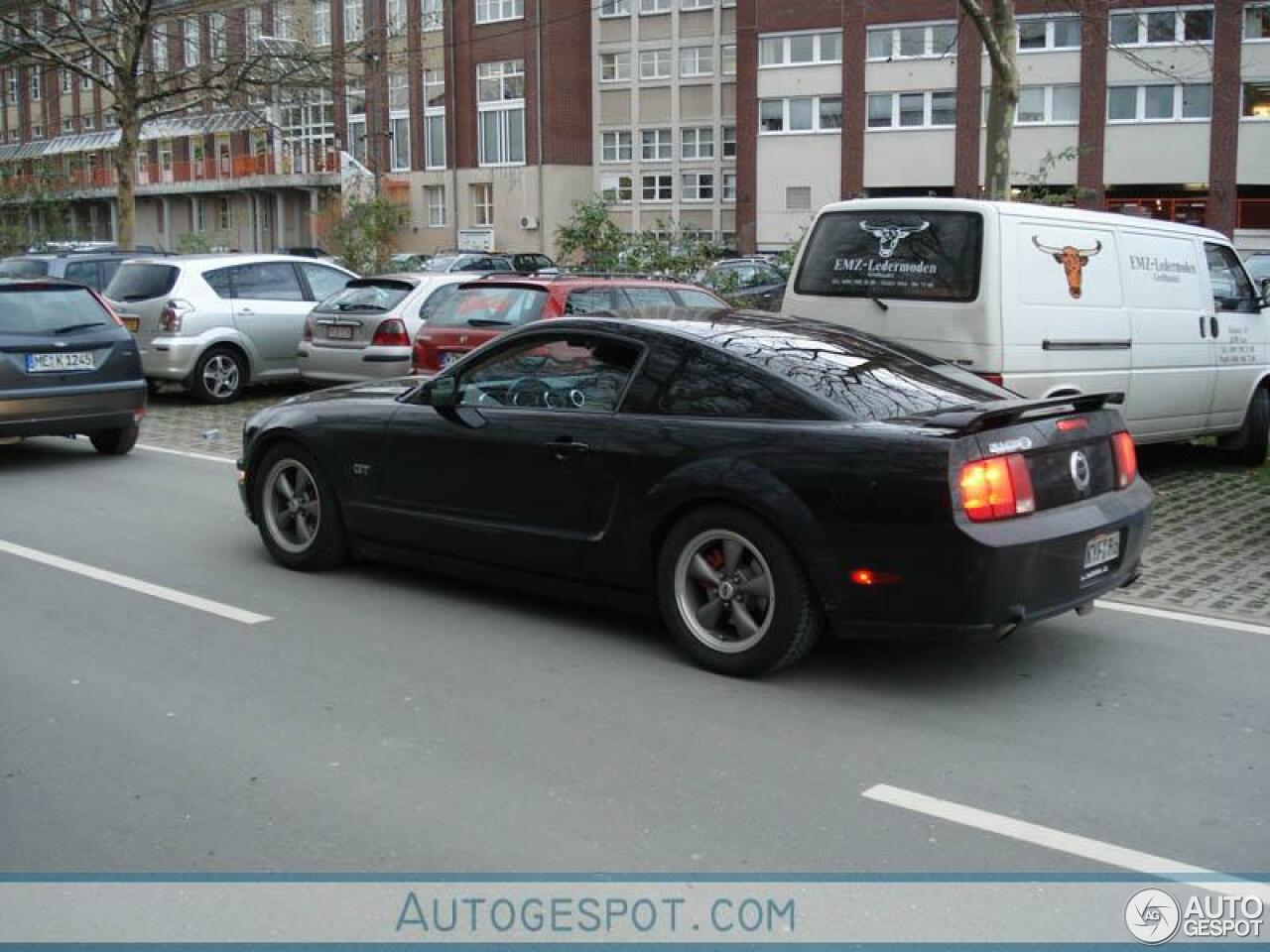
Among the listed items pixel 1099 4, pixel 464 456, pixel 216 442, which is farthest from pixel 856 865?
pixel 1099 4

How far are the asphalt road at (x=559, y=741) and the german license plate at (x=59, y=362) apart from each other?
4623 mm

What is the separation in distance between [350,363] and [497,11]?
51597mm

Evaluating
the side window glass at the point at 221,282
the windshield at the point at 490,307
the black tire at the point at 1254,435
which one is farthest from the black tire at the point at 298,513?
the side window glass at the point at 221,282

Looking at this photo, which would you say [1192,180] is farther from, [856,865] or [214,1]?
[856,865]

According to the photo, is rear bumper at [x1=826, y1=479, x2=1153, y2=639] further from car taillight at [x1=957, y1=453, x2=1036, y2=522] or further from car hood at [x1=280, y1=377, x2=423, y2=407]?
car hood at [x1=280, y1=377, x2=423, y2=407]

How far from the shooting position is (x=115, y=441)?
42.7 feet

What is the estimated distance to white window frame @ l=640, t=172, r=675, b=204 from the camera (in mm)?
63281

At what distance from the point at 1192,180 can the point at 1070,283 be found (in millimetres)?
Result: 45286

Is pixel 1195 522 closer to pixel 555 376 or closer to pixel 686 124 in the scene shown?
pixel 555 376

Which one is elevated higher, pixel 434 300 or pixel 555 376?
pixel 434 300

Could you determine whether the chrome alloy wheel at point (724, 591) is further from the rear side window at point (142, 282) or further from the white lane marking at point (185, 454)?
the rear side window at point (142, 282)

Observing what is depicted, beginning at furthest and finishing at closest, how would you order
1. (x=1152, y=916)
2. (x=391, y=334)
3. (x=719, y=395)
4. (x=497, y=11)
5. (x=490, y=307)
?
(x=497, y=11) → (x=391, y=334) → (x=490, y=307) → (x=719, y=395) → (x=1152, y=916)

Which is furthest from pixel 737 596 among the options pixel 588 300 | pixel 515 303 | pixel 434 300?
pixel 434 300

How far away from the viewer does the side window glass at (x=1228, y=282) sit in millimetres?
11945
